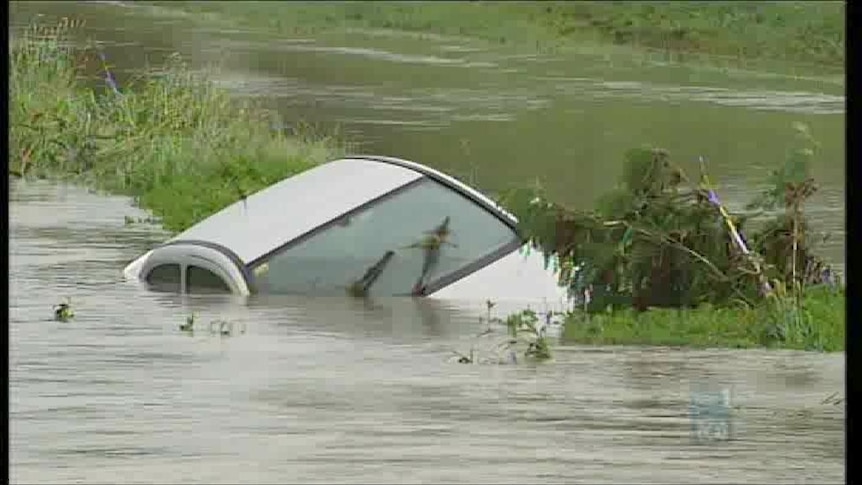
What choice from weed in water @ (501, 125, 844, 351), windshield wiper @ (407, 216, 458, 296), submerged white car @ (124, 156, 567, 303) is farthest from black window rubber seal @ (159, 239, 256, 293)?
weed in water @ (501, 125, 844, 351)

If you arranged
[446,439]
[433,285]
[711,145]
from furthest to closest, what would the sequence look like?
1. [711,145]
2. [433,285]
3. [446,439]

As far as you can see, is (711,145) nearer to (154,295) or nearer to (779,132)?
(779,132)

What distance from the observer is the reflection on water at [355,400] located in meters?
3.07

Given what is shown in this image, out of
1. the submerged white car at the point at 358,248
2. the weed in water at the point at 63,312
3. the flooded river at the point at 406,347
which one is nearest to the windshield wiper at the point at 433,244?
the submerged white car at the point at 358,248

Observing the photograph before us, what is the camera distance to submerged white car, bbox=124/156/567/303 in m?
4.17

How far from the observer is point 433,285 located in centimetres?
419

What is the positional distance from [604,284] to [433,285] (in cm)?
34

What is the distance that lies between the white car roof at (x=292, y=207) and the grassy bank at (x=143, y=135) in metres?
0.20

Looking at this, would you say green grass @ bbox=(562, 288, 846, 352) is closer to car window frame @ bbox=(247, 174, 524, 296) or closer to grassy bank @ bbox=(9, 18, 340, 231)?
car window frame @ bbox=(247, 174, 524, 296)

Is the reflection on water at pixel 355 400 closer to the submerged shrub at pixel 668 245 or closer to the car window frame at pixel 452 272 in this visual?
the car window frame at pixel 452 272

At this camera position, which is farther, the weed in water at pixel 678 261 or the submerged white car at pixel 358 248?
the submerged white car at pixel 358 248

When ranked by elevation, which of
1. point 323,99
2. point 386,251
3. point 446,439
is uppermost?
point 323,99

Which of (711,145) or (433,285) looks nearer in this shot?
(433,285)

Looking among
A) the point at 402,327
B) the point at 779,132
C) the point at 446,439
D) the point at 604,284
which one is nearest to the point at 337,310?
the point at 402,327
